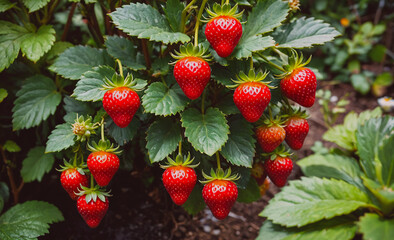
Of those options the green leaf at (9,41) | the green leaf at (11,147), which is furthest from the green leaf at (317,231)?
the green leaf at (9,41)

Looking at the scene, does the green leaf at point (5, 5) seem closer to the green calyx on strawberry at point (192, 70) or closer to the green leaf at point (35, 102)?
the green leaf at point (35, 102)

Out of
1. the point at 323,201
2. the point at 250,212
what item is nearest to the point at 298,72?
the point at 323,201

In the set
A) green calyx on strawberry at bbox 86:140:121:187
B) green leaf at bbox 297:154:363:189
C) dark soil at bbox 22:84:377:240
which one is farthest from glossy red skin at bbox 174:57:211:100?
green leaf at bbox 297:154:363:189

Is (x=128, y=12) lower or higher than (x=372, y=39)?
higher

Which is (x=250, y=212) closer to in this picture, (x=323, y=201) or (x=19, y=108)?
(x=323, y=201)

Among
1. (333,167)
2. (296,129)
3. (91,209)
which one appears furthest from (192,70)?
(333,167)

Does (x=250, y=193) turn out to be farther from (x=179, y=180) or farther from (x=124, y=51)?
(x=124, y=51)

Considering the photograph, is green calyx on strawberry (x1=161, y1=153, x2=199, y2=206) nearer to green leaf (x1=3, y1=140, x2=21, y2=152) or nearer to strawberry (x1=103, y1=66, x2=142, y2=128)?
strawberry (x1=103, y1=66, x2=142, y2=128)

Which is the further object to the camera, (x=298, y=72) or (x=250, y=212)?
(x=250, y=212)
